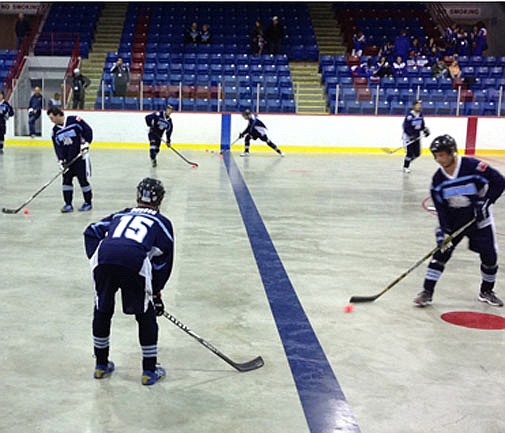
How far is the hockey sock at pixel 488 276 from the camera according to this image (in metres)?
5.04

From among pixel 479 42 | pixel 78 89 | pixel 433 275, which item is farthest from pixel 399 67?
Answer: pixel 433 275

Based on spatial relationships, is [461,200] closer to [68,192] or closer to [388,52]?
[68,192]

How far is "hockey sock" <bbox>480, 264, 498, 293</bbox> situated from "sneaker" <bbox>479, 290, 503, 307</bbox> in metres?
0.03

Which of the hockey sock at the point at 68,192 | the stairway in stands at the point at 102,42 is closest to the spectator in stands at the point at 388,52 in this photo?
the stairway in stands at the point at 102,42

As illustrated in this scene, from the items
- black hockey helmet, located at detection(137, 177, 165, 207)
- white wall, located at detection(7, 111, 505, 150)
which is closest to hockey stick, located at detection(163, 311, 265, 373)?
black hockey helmet, located at detection(137, 177, 165, 207)

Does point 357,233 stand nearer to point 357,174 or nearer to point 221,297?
point 221,297

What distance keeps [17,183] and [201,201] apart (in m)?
3.54

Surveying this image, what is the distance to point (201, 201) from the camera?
31.9ft

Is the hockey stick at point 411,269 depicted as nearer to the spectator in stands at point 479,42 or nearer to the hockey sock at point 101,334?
the hockey sock at point 101,334

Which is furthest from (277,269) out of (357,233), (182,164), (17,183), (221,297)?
(182,164)

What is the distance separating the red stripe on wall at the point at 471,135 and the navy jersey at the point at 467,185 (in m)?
14.9

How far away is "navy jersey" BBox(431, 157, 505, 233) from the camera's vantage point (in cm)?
468

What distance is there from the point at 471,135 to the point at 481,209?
15090 mm

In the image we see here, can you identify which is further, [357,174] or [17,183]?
[357,174]
